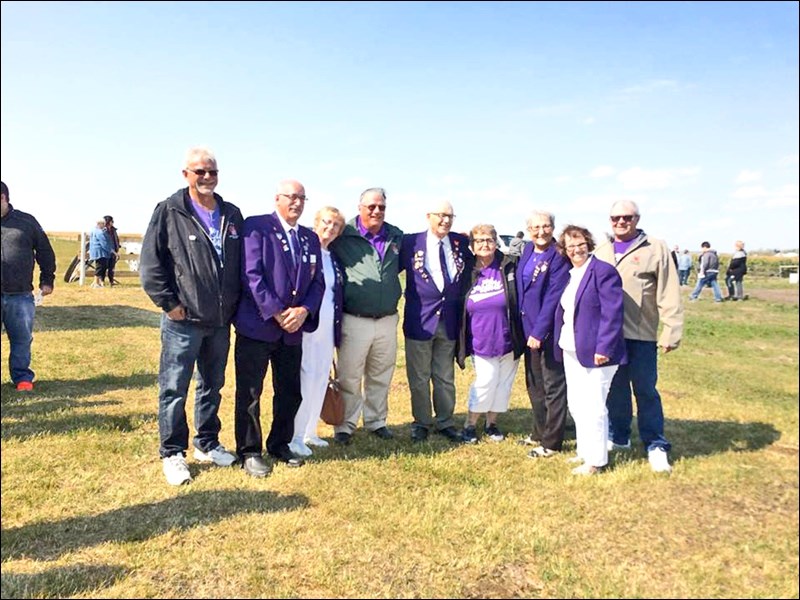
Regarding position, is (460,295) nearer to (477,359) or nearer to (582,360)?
(477,359)

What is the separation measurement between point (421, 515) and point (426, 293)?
2122 millimetres

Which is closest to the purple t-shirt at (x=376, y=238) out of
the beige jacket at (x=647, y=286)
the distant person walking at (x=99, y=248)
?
the beige jacket at (x=647, y=286)

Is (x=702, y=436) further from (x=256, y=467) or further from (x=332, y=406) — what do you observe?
(x=256, y=467)

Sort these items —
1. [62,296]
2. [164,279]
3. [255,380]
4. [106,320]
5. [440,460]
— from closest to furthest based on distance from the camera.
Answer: [164,279] → [255,380] → [440,460] → [106,320] → [62,296]

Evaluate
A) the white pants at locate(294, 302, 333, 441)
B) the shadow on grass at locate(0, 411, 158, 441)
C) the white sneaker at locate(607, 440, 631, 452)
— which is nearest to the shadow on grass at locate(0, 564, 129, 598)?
the white pants at locate(294, 302, 333, 441)

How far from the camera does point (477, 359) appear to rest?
548 centimetres

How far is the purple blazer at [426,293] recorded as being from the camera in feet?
17.6

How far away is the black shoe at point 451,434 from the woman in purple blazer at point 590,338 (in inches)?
47.6

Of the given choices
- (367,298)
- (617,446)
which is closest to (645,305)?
(617,446)

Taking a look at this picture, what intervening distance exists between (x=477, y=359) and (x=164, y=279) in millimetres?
2804

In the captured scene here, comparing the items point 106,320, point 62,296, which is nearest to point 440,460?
point 106,320

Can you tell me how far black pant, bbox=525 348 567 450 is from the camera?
511cm

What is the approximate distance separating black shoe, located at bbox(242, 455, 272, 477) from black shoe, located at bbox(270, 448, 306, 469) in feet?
0.62

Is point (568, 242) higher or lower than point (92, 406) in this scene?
higher
